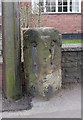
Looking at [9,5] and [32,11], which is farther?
[32,11]

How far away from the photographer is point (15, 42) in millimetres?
6379

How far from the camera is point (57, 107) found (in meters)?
6.04

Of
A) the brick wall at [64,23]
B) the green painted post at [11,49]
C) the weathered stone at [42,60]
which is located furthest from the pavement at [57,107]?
the brick wall at [64,23]

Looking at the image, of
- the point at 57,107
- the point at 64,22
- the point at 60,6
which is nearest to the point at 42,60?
the point at 57,107

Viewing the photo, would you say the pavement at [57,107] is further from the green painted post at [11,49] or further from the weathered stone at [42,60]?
the green painted post at [11,49]

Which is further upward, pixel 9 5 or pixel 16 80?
pixel 9 5

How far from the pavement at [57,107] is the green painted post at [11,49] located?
49 centimetres

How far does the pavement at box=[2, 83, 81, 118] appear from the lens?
5.64 metres

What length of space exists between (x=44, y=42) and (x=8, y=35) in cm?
69

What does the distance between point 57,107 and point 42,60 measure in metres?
0.94

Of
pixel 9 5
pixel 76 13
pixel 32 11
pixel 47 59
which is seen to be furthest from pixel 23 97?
pixel 76 13

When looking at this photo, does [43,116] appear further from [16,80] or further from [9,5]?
[9,5]

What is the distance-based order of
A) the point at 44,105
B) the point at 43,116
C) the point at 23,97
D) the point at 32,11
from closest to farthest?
the point at 43,116
the point at 44,105
the point at 23,97
the point at 32,11

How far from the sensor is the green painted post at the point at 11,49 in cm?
633
